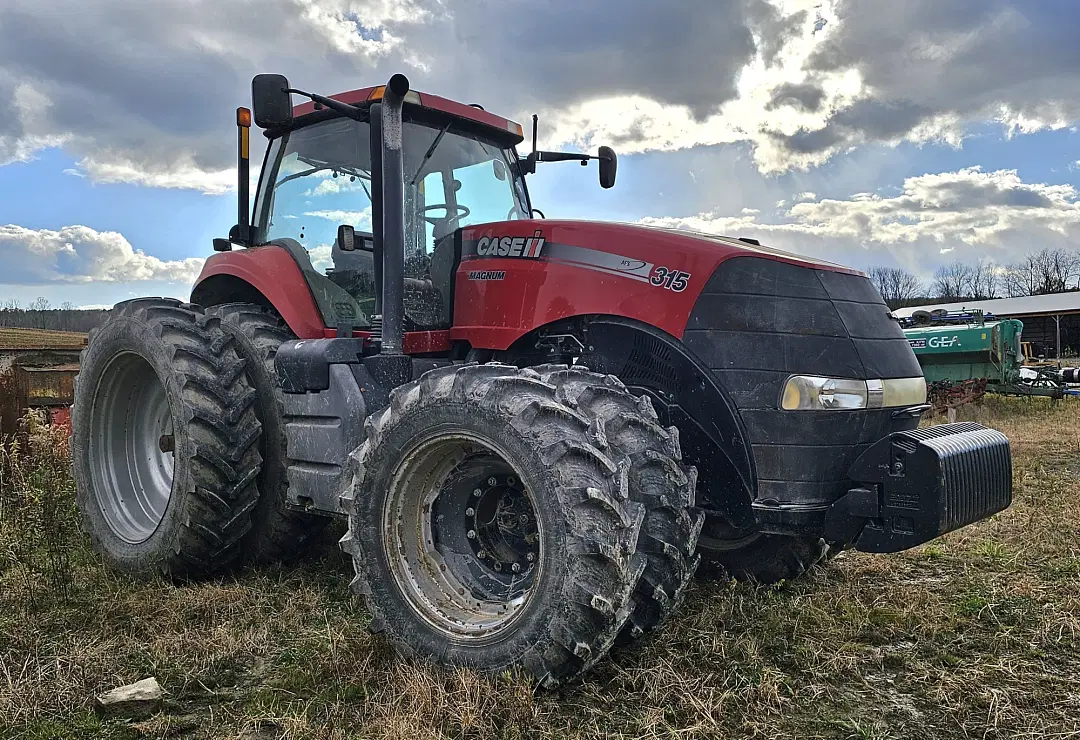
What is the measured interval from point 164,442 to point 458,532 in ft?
7.67

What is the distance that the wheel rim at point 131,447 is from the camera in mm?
5055

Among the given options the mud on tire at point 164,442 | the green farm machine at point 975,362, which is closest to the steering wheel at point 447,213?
the mud on tire at point 164,442

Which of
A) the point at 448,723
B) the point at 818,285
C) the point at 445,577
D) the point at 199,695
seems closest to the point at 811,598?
the point at 818,285

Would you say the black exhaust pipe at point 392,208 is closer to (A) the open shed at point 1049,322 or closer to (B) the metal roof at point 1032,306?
(B) the metal roof at point 1032,306

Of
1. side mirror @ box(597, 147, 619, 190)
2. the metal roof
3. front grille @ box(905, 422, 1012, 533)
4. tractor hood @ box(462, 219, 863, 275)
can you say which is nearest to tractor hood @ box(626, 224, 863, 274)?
tractor hood @ box(462, 219, 863, 275)

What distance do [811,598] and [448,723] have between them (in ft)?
6.85

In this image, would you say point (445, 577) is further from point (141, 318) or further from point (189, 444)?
point (141, 318)

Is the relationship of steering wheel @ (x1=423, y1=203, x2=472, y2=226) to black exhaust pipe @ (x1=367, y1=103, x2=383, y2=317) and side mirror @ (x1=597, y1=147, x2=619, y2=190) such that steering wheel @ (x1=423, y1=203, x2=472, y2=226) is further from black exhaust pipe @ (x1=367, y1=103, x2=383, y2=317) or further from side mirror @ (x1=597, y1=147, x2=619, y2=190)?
side mirror @ (x1=597, y1=147, x2=619, y2=190)

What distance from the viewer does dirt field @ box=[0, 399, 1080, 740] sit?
9.26 ft

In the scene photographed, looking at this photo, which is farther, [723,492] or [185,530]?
[185,530]

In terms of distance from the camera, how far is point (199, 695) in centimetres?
316

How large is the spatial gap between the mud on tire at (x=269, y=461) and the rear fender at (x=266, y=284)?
172 mm

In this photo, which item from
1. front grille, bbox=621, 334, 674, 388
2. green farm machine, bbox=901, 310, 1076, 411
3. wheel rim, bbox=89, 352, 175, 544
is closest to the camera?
front grille, bbox=621, 334, 674, 388

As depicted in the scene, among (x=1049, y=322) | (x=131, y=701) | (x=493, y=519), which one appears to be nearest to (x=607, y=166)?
(x=493, y=519)
